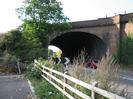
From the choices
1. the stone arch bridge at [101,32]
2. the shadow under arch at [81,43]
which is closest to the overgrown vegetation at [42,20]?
the stone arch bridge at [101,32]

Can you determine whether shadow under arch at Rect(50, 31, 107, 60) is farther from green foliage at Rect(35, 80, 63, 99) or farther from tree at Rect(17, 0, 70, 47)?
green foliage at Rect(35, 80, 63, 99)

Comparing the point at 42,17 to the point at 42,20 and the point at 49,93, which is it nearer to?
the point at 42,20

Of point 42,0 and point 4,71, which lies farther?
point 42,0

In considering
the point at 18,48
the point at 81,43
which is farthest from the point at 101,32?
the point at 18,48

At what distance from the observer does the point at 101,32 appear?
51656mm

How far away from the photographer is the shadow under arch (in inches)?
2168

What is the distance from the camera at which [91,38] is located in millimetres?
58250

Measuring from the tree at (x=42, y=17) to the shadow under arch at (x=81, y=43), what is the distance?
994 cm

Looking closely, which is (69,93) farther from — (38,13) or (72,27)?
(72,27)

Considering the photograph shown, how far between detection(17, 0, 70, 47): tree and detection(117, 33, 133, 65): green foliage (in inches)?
308

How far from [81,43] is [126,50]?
20076 millimetres

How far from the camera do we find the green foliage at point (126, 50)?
44.6 m

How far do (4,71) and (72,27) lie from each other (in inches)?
1020

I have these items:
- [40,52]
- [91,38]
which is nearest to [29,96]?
[40,52]
